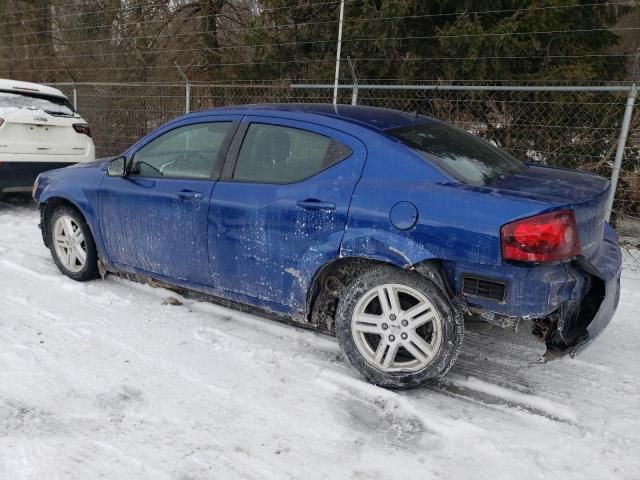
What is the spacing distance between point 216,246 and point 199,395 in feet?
3.43

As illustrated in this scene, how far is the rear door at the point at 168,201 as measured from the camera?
3.61 metres

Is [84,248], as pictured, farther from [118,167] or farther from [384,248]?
[384,248]

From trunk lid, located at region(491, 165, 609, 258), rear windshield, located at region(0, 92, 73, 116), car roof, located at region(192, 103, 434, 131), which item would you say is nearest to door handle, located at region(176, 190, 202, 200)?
car roof, located at region(192, 103, 434, 131)

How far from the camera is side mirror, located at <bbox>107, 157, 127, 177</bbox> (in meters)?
4.07

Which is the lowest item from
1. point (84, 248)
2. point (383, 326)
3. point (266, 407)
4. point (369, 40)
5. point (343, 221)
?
point (266, 407)

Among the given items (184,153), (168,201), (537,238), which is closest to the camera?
(537,238)

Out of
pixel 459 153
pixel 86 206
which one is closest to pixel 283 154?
pixel 459 153

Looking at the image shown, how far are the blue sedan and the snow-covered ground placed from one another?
273 mm

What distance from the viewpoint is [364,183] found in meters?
2.98

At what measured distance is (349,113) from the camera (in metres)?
3.45

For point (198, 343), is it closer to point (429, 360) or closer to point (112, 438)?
point (112, 438)

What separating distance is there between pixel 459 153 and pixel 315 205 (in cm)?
96

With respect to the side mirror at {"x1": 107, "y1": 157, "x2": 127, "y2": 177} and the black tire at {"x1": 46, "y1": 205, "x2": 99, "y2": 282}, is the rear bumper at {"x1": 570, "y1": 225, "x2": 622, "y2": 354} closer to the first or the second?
the side mirror at {"x1": 107, "y1": 157, "x2": 127, "y2": 177}

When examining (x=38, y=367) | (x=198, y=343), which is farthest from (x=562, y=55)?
(x=38, y=367)
